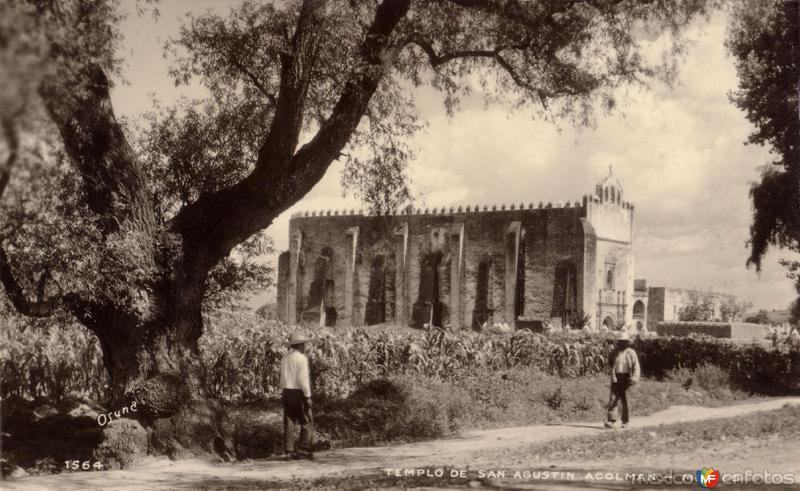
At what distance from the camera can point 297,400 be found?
10.9m

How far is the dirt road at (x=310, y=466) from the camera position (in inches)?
363

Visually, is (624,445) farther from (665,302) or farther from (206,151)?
(665,302)

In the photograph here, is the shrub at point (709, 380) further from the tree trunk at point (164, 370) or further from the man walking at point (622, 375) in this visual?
the tree trunk at point (164, 370)

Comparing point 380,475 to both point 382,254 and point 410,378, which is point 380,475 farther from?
point 382,254

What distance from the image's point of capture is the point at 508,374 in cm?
1892

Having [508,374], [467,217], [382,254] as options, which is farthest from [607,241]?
[508,374]

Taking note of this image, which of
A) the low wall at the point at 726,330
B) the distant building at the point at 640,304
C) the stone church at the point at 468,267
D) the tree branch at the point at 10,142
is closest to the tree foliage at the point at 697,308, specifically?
the distant building at the point at 640,304

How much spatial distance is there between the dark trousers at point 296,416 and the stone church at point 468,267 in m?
32.1

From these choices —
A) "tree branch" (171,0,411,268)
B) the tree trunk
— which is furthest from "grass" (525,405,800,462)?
"tree branch" (171,0,411,268)

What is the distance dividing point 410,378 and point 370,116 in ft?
18.2

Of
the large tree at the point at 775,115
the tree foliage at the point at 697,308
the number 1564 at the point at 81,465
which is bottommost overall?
the number 1564 at the point at 81,465

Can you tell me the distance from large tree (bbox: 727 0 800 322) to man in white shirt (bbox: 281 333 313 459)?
13.2 meters

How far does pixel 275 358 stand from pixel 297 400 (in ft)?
19.4

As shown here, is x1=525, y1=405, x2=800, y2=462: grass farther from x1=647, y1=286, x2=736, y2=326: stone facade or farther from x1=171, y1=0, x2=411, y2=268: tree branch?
x1=647, y1=286, x2=736, y2=326: stone facade
